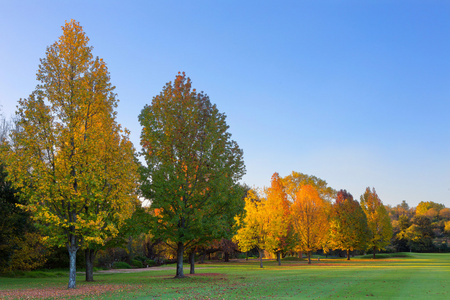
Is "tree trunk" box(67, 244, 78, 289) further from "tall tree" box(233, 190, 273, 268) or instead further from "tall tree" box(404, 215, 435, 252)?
"tall tree" box(404, 215, 435, 252)

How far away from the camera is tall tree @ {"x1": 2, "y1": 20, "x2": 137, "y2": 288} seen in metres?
18.9

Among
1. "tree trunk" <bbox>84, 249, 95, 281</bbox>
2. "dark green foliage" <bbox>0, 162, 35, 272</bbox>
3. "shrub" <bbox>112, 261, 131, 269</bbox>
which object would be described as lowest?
"shrub" <bbox>112, 261, 131, 269</bbox>

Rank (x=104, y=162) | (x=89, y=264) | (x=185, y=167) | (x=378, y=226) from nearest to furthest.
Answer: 1. (x=104, y=162)
2. (x=185, y=167)
3. (x=89, y=264)
4. (x=378, y=226)

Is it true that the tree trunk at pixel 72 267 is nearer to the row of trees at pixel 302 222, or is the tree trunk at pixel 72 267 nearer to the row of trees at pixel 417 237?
the row of trees at pixel 302 222

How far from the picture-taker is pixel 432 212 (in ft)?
374

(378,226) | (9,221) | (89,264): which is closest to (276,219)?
(89,264)

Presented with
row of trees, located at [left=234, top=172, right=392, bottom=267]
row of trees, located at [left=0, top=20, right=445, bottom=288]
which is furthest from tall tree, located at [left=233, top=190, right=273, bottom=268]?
row of trees, located at [left=0, top=20, right=445, bottom=288]

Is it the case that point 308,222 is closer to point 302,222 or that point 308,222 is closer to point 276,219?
point 302,222

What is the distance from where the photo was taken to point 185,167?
24859mm

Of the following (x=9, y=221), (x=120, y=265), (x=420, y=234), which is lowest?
(x=120, y=265)

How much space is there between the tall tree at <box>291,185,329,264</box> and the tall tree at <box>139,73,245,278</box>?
2667 centimetres

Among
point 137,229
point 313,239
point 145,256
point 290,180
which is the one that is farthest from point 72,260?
point 290,180

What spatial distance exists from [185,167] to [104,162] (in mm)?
5917

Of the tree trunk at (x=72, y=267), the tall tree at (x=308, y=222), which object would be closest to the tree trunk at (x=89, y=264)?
the tree trunk at (x=72, y=267)
